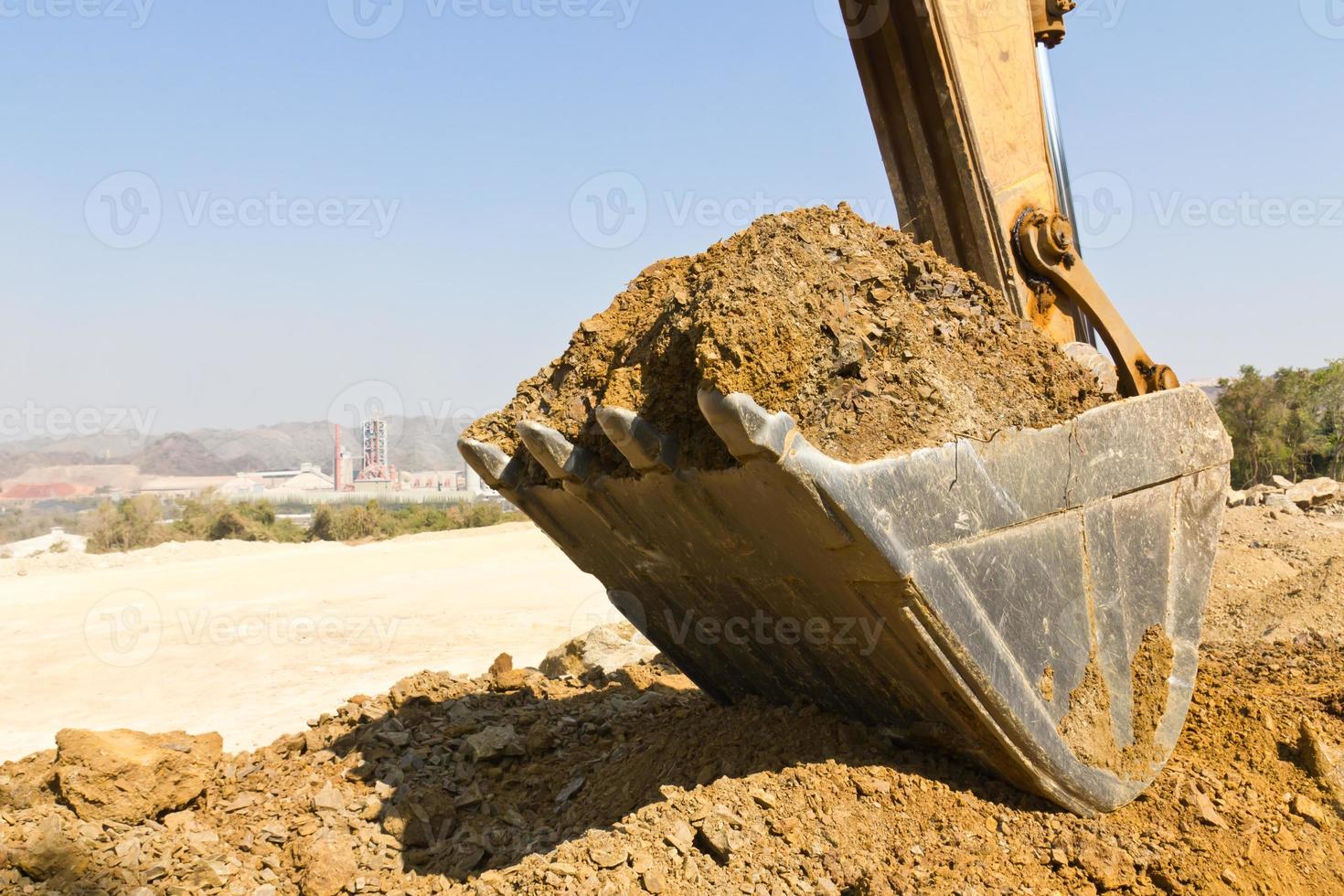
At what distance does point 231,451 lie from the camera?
77.3m

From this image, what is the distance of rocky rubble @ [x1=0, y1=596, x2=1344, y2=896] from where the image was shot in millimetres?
2857

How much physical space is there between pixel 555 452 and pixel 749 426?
1.02 metres

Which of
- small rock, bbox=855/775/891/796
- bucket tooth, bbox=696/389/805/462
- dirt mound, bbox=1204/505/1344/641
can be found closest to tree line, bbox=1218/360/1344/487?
dirt mound, bbox=1204/505/1344/641

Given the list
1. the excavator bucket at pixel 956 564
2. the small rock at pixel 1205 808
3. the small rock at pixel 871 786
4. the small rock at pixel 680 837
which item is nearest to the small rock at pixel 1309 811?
the small rock at pixel 1205 808

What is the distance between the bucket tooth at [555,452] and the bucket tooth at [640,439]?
402 millimetres

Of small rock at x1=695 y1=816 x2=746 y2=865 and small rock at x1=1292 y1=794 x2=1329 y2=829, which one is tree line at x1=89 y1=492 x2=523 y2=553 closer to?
small rock at x1=695 y1=816 x2=746 y2=865

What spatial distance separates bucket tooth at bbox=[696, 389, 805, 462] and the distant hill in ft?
201

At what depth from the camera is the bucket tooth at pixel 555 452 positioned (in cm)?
337

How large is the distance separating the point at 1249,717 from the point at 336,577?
14.0 meters

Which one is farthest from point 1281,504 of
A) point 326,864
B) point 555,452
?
point 326,864

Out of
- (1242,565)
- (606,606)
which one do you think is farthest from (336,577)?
(1242,565)

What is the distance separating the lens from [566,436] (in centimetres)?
351

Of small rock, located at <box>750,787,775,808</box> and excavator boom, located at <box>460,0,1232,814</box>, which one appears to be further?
small rock, located at <box>750,787,775,808</box>

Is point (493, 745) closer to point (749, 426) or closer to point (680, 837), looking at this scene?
point (680, 837)
